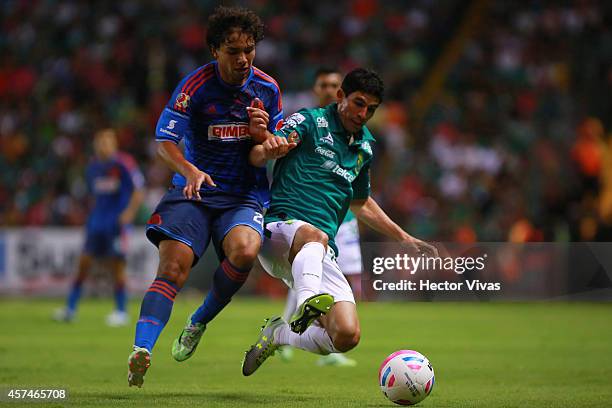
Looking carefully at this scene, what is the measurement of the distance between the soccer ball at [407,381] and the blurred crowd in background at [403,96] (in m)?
10.7

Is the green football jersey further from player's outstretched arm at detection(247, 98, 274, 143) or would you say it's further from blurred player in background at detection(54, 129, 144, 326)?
blurred player in background at detection(54, 129, 144, 326)

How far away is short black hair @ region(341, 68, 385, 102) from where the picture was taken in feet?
22.5

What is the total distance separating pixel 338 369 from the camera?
9.00 meters

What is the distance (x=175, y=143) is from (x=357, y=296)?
8.36 ft

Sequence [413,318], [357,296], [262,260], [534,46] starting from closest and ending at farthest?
[262,260], [357,296], [413,318], [534,46]

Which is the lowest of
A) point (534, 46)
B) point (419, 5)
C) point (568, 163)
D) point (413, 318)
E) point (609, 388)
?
point (609, 388)

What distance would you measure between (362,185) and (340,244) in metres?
2.36

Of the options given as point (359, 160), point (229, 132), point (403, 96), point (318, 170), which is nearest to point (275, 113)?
point (229, 132)

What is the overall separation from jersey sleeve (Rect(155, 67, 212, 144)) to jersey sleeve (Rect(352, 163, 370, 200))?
1299 millimetres

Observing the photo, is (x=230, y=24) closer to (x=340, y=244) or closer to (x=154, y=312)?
(x=154, y=312)

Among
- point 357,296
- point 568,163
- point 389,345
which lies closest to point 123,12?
point 568,163

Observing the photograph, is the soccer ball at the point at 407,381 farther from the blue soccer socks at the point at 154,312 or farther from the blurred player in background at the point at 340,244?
the blurred player in background at the point at 340,244

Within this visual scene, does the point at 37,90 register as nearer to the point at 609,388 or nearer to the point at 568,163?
the point at 568,163

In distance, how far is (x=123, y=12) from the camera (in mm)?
23250
